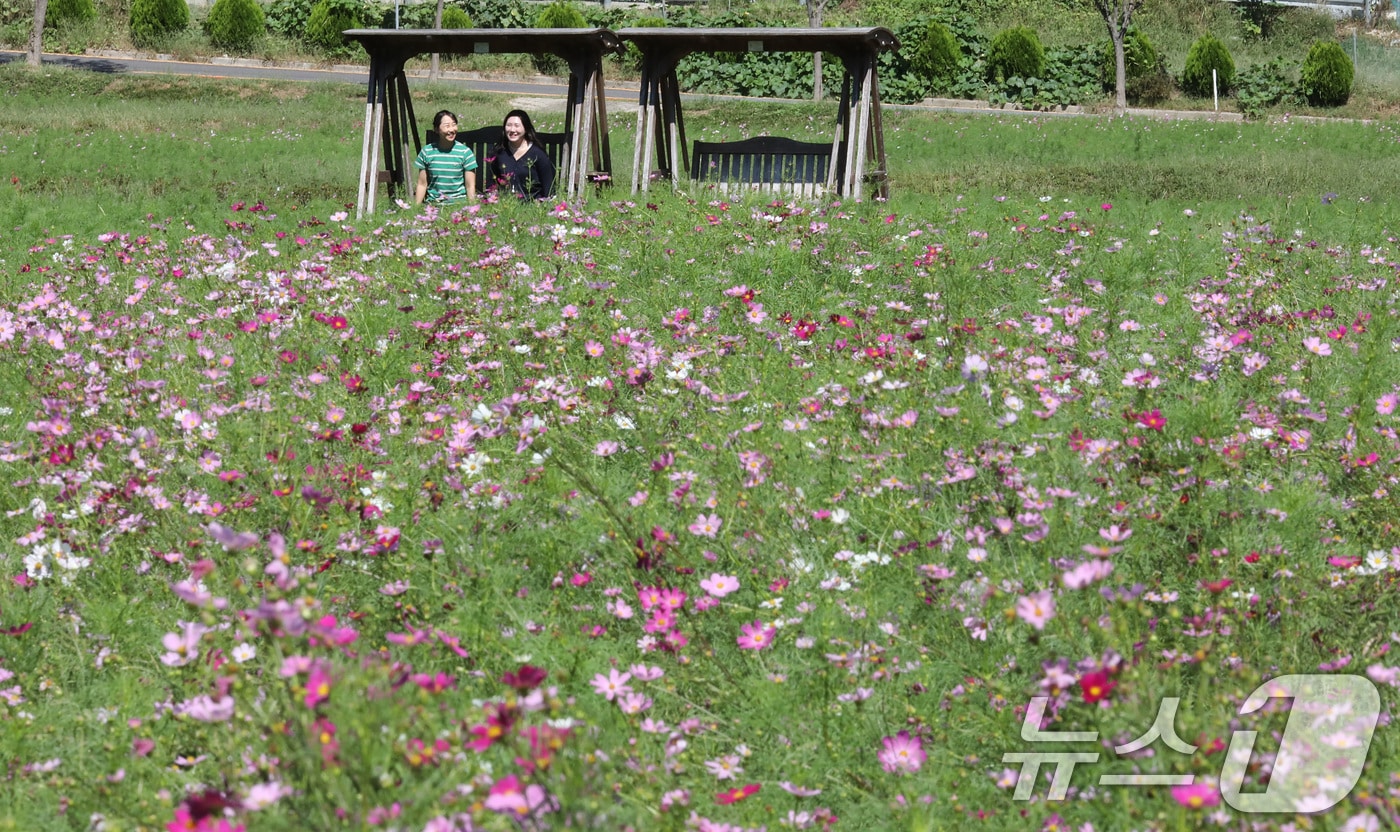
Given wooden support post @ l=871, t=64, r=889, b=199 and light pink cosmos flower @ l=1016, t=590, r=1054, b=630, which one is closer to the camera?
light pink cosmos flower @ l=1016, t=590, r=1054, b=630

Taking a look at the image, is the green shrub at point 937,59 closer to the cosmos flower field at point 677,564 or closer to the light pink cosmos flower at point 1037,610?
the cosmos flower field at point 677,564

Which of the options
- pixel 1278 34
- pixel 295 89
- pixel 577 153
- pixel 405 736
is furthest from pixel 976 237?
pixel 1278 34

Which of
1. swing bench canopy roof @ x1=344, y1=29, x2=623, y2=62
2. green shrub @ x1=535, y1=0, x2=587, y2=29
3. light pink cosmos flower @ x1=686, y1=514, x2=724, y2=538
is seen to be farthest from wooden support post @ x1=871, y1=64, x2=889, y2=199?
green shrub @ x1=535, y1=0, x2=587, y2=29

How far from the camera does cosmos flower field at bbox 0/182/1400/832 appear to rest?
6.83ft

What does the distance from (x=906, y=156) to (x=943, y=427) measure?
43.9ft

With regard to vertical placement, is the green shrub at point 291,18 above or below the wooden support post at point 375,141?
above

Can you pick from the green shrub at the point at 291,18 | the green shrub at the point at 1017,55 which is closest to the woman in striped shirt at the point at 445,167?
the green shrub at the point at 1017,55

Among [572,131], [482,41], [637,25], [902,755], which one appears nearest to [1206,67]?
[637,25]

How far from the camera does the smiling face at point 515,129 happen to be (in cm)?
1047

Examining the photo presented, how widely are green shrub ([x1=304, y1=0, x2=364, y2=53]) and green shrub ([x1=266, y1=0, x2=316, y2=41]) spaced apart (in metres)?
1.19

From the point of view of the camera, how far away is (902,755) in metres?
2.58

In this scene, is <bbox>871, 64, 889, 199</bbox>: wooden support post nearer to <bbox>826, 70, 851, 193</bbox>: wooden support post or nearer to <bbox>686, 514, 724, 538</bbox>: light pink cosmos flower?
<bbox>826, 70, 851, 193</bbox>: wooden support post

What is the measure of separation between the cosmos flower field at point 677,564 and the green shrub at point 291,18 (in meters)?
32.1

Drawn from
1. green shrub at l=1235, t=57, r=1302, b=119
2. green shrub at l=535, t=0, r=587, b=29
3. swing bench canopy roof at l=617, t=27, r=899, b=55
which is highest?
green shrub at l=535, t=0, r=587, b=29
